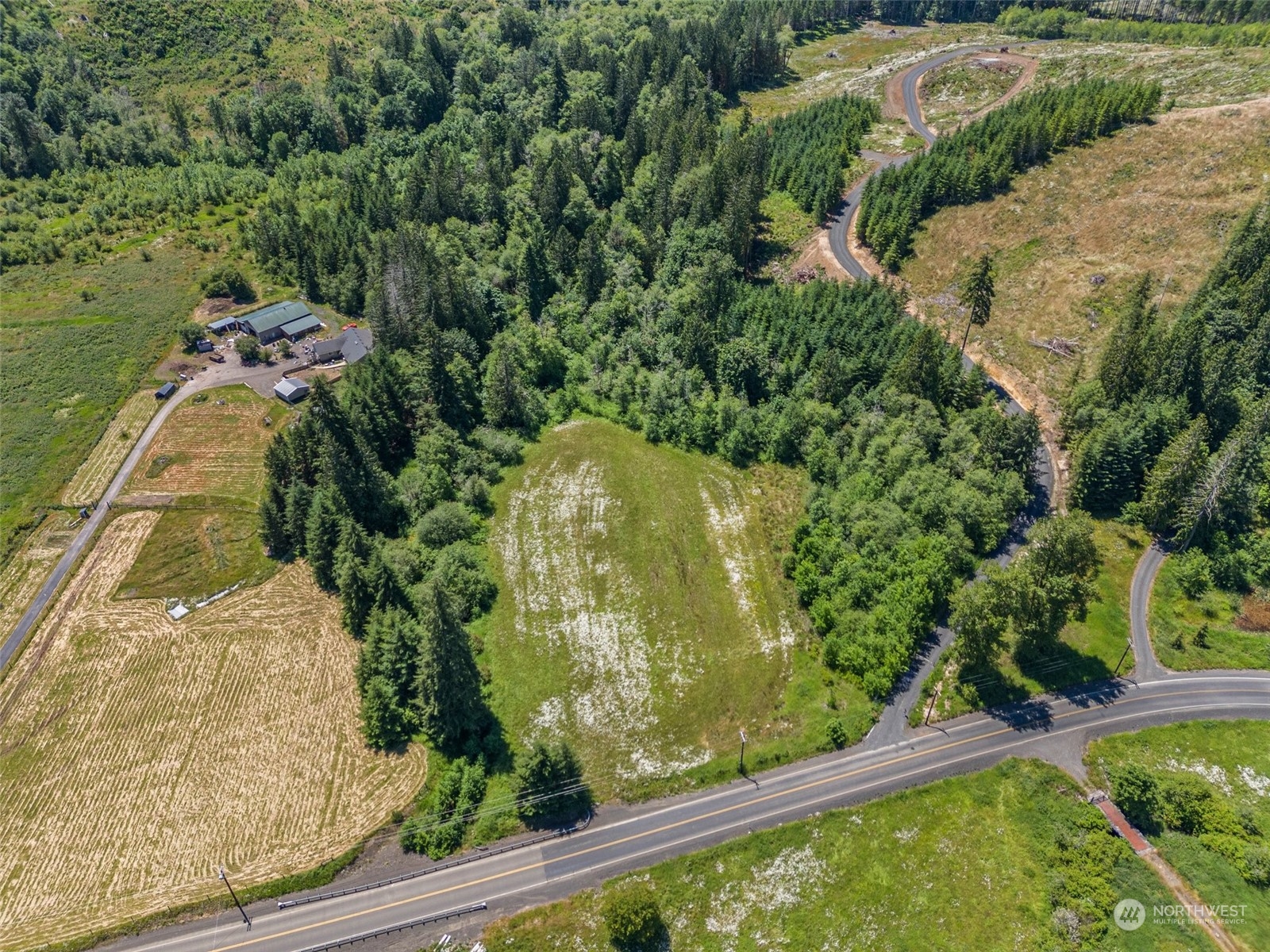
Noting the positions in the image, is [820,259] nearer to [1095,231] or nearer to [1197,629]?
[1095,231]

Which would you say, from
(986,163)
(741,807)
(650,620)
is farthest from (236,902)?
(986,163)

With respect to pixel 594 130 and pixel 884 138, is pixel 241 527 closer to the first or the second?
pixel 594 130

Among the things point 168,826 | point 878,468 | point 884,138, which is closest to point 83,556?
point 168,826

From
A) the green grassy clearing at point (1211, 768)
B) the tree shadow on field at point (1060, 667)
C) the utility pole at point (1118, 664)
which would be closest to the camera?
the green grassy clearing at point (1211, 768)

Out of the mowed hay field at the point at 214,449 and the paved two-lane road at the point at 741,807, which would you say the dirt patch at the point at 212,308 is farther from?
the paved two-lane road at the point at 741,807

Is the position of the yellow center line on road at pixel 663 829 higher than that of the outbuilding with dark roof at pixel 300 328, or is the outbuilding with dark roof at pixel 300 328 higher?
the outbuilding with dark roof at pixel 300 328

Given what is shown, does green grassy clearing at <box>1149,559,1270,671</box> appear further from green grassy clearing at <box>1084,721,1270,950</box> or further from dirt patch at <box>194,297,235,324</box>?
dirt patch at <box>194,297,235,324</box>

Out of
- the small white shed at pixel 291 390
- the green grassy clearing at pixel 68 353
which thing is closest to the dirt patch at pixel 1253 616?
the small white shed at pixel 291 390
